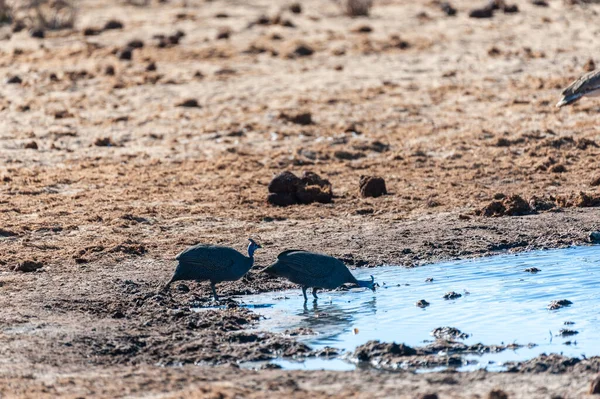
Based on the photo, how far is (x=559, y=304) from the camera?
337 inches

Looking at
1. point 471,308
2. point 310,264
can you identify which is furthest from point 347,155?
point 471,308

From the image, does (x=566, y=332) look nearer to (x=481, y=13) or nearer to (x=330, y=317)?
(x=330, y=317)

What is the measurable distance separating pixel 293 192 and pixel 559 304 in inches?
176

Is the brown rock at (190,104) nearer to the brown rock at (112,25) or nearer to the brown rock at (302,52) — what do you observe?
the brown rock at (302,52)

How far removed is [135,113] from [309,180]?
19.5ft

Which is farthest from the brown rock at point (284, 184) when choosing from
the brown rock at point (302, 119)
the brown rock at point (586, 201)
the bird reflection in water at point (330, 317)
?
the brown rock at point (302, 119)

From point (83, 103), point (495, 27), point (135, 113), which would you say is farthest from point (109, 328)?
A: point (495, 27)

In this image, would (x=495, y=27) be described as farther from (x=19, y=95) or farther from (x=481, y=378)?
(x=481, y=378)

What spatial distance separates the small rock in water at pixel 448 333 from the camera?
25.3 ft

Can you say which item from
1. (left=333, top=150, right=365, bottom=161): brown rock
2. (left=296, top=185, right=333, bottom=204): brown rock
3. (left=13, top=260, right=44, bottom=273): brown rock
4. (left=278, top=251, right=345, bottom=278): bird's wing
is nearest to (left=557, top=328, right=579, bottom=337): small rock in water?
(left=278, top=251, right=345, bottom=278): bird's wing

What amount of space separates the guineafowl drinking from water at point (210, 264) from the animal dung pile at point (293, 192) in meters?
3.53

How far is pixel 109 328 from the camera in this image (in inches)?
317

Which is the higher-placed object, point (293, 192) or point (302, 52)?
point (302, 52)

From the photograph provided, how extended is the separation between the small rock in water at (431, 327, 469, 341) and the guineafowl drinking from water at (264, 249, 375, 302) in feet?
3.96
